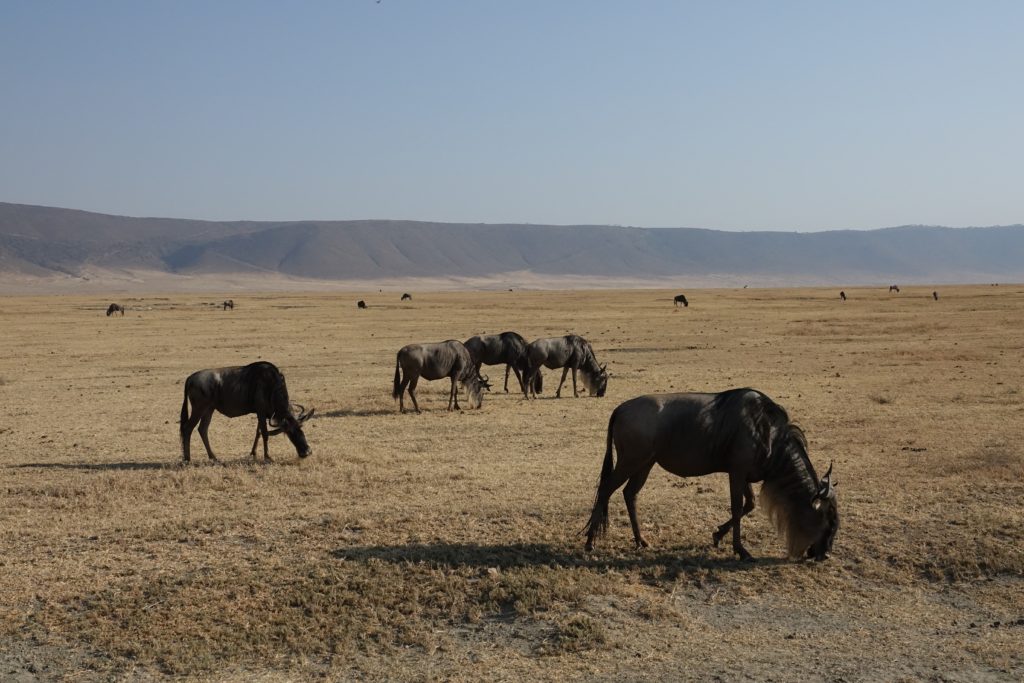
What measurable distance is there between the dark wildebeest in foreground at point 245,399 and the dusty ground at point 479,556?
2.17ft

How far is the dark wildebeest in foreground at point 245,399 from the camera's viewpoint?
15266 mm

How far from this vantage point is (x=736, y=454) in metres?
9.94

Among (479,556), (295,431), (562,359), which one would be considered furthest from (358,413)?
(479,556)

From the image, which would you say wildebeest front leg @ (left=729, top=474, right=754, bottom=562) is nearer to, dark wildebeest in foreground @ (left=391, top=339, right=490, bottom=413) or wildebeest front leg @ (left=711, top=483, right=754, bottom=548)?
wildebeest front leg @ (left=711, top=483, right=754, bottom=548)

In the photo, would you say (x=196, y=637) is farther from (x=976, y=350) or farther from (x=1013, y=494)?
(x=976, y=350)

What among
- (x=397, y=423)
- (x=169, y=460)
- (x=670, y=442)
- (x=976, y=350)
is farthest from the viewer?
(x=976, y=350)

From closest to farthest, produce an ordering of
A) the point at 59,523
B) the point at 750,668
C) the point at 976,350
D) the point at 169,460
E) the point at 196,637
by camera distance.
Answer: the point at 750,668 → the point at 196,637 → the point at 59,523 → the point at 169,460 → the point at 976,350

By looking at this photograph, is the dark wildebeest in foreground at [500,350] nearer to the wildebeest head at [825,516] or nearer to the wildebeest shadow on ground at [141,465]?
the wildebeest shadow on ground at [141,465]

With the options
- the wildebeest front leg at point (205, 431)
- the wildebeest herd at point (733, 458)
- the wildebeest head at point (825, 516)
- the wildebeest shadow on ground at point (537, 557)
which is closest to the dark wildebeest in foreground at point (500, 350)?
the wildebeest front leg at point (205, 431)

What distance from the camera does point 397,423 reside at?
19.4m

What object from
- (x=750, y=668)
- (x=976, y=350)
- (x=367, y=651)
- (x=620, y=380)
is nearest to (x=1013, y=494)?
(x=750, y=668)

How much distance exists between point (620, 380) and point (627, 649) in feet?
59.9

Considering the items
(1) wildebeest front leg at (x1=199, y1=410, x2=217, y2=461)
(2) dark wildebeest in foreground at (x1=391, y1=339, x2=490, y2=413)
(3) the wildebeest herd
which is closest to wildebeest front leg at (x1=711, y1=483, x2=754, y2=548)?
(3) the wildebeest herd

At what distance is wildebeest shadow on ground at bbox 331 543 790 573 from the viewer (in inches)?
388
